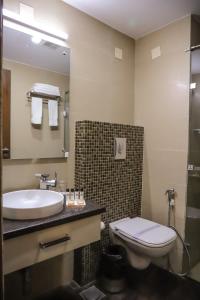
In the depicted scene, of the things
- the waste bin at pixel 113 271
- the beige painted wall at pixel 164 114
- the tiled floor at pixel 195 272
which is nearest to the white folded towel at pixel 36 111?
the beige painted wall at pixel 164 114

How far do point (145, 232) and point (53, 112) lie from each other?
1.23 meters

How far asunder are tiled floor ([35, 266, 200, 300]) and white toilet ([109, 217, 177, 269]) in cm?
18

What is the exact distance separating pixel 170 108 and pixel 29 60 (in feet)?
4.27

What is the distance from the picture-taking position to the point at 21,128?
1.54 metres

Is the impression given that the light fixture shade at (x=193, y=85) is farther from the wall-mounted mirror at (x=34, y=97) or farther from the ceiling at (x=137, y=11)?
the wall-mounted mirror at (x=34, y=97)

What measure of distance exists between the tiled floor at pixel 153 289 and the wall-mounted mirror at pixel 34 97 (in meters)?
1.10

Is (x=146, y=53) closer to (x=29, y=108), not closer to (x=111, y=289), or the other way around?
(x=29, y=108)

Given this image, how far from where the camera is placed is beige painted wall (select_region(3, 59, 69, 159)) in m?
1.50

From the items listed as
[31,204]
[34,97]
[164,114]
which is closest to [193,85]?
[164,114]

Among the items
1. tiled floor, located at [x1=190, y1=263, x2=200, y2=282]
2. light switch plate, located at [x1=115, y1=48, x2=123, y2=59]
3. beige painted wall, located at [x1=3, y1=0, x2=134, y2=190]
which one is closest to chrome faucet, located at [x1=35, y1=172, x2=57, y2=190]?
beige painted wall, located at [x1=3, y1=0, x2=134, y2=190]

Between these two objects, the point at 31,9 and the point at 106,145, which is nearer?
the point at 31,9

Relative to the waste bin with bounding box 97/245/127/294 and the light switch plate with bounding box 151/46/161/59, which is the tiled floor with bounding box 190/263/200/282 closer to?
the waste bin with bounding box 97/245/127/294

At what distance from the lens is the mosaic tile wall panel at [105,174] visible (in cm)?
177

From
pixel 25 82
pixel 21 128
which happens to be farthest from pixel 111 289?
pixel 25 82
